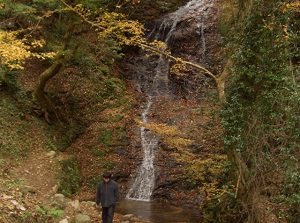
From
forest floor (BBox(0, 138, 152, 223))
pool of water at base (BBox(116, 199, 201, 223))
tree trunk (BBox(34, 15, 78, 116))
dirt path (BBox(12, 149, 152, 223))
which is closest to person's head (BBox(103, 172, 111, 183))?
forest floor (BBox(0, 138, 152, 223))

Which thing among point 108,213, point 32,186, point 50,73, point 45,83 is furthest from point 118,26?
point 108,213

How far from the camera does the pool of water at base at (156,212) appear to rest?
1065cm

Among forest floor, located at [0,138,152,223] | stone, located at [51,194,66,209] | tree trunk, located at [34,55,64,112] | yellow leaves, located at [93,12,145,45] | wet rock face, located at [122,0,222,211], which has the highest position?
wet rock face, located at [122,0,222,211]

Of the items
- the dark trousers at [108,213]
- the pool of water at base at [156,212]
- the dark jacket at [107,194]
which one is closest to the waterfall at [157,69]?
the pool of water at base at [156,212]

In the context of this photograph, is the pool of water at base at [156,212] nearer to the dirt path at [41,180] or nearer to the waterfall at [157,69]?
the dirt path at [41,180]

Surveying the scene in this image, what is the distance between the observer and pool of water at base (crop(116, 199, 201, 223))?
1065cm

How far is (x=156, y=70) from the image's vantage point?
20844 millimetres

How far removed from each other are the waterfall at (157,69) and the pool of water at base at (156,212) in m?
2.27

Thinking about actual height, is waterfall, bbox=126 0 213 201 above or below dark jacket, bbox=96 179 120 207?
above

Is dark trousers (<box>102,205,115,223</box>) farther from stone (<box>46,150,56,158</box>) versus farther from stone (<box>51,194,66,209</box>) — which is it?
stone (<box>46,150,56,158</box>)

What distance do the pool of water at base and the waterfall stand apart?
2.27 metres

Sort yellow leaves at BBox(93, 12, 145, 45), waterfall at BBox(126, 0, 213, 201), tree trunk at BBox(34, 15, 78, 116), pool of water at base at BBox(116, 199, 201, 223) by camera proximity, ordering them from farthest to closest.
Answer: waterfall at BBox(126, 0, 213, 201) < tree trunk at BBox(34, 15, 78, 116) < pool of water at base at BBox(116, 199, 201, 223) < yellow leaves at BBox(93, 12, 145, 45)

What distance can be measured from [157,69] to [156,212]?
11.5m

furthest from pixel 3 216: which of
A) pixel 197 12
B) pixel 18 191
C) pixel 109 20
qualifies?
pixel 197 12
